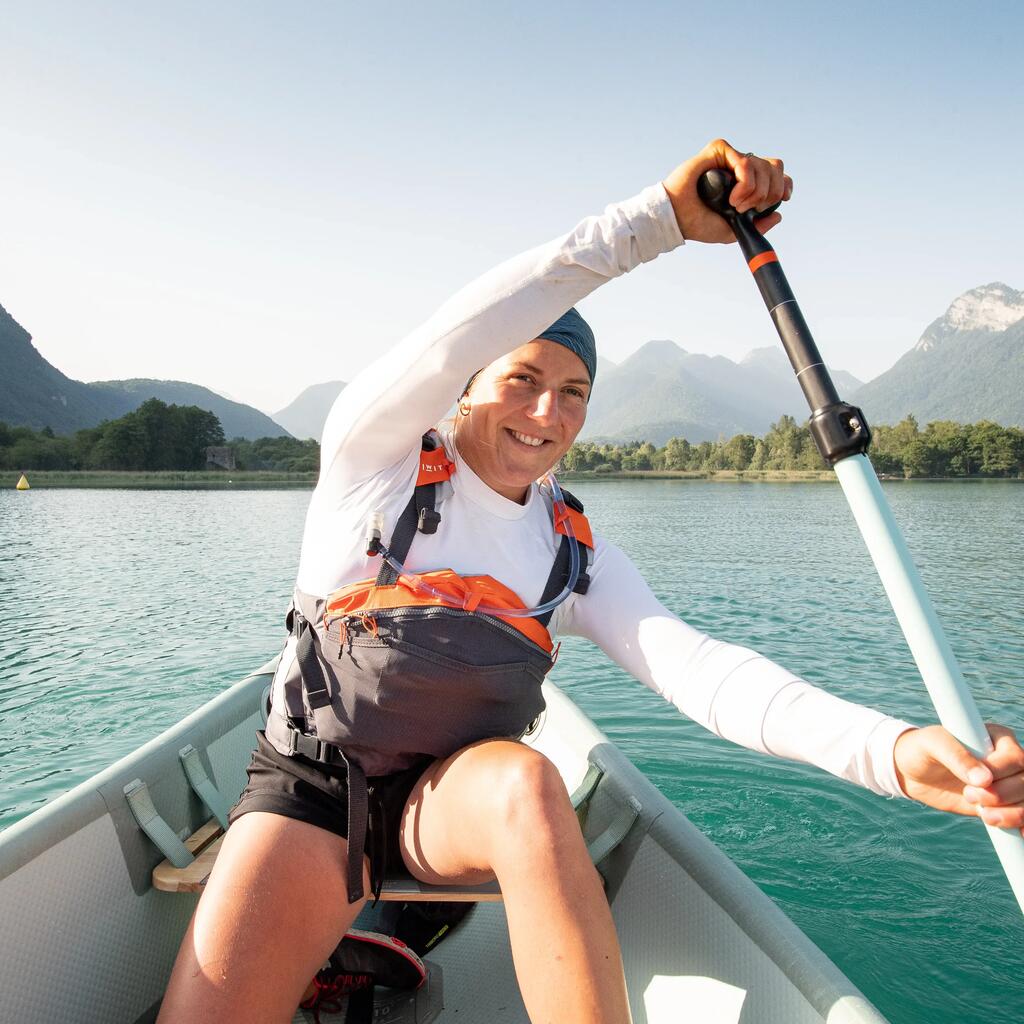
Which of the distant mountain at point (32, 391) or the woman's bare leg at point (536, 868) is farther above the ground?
the distant mountain at point (32, 391)

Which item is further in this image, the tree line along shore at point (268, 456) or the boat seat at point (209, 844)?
the tree line along shore at point (268, 456)

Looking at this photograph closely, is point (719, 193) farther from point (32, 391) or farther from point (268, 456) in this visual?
point (32, 391)

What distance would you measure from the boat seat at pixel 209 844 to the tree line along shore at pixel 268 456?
297 feet

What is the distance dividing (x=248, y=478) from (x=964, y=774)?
10426 centimetres

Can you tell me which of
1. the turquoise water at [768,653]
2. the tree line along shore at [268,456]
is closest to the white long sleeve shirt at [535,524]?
the turquoise water at [768,653]

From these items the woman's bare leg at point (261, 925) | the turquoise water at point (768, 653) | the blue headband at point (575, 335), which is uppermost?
the blue headband at point (575, 335)

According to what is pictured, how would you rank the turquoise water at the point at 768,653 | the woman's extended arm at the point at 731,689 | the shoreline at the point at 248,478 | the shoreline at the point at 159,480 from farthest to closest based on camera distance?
the shoreline at the point at 248,478, the shoreline at the point at 159,480, the turquoise water at the point at 768,653, the woman's extended arm at the point at 731,689

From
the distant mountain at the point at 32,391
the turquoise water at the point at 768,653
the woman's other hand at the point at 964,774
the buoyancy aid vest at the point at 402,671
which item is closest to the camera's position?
the woman's other hand at the point at 964,774

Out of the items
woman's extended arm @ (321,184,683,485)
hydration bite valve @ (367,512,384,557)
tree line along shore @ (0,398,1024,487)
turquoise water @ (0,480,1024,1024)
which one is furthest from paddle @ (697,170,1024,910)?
tree line along shore @ (0,398,1024,487)

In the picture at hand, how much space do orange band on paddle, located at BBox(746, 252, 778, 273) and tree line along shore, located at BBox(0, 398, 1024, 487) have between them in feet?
300

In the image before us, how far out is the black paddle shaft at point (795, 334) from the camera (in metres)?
1.88

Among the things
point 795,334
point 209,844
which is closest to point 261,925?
point 209,844

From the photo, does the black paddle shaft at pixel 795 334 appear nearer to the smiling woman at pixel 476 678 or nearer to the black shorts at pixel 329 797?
the smiling woman at pixel 476 678

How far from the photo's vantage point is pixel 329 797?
2.21 metres
